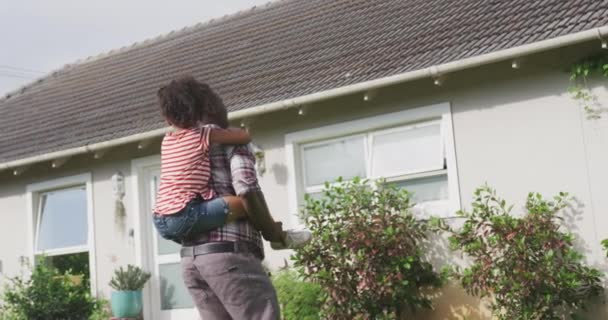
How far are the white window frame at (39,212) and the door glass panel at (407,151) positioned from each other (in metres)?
3.78

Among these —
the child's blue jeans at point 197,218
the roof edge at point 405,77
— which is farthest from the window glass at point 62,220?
the child's blue jeans at point 197,218

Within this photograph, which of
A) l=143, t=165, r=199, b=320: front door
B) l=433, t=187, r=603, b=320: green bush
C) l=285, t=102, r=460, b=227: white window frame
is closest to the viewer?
l=433, t=187, r=603, b=320: green bush

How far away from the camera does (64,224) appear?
33.8 feet

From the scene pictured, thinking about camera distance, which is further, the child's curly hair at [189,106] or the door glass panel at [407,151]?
the door glass panel at [407,151]

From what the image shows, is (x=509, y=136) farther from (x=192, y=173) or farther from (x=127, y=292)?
(x=127, y=292)

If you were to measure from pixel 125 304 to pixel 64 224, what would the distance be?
70.1 inches

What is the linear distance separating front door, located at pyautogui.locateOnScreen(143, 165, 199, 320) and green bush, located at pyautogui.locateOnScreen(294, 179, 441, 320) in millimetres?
2486

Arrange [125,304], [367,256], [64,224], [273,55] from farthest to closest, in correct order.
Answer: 1. [64,224]
2. [273,55]
3. [125,304]
4. [367,256]

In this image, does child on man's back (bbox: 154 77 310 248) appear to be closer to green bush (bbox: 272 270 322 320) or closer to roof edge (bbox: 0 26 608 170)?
green bush (bbox: 272 270 322 320)

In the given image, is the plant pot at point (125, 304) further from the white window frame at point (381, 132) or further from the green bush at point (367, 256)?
the green bush at point (367, 256)

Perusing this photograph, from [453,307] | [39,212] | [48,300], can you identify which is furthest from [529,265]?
[39,212]

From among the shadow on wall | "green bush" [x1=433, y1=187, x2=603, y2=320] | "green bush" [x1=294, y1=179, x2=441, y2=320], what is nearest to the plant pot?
"green bush" [x1=294, y1=179, x2=441, y2=320]

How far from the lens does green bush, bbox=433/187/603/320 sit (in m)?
6.17

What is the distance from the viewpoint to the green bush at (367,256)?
6797mm
